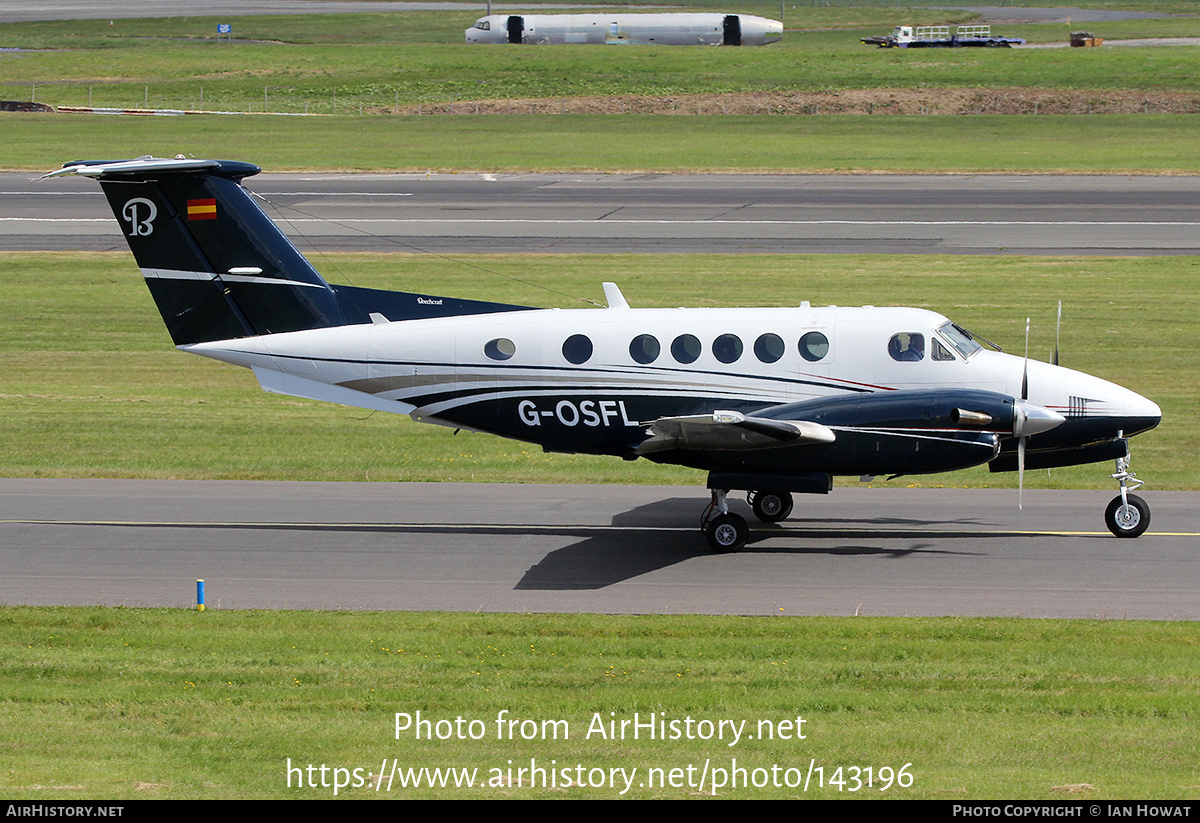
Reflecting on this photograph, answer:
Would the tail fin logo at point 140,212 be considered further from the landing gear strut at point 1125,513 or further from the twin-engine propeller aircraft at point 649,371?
the landing gear strut at point 1125,513

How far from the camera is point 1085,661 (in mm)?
13234

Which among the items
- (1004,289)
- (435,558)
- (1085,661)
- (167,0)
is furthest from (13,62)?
(1085,661)

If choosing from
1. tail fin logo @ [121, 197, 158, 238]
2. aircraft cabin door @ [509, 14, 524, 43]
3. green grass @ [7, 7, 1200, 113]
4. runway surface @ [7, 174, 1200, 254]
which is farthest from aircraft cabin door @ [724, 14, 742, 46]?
tail fin logo @ [121, 197, 158, 238]

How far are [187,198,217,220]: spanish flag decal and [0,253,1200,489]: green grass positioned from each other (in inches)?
196

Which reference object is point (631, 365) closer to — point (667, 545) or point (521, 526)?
point (667, 545)

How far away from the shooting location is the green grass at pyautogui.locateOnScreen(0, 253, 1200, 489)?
2288 cm

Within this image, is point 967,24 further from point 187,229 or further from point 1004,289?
point 187,229

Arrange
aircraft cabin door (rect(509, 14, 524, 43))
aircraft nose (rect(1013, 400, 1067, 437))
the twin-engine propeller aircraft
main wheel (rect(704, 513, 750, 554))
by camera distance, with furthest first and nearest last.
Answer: aircraft cabin door (rect(509, 14, 524, 43)), main wheel (rect(704, 513, 750, 554)), the twin-engine propeller aircraft, aircraft nose (rect(1013, 400, 1067, 437))

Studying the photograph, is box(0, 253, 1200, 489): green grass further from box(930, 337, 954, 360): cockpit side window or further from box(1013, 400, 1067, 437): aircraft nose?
box(1013, 400, 1067, 437): aircraft nose

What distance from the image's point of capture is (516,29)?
353 feet

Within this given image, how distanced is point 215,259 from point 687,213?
30.1 metres

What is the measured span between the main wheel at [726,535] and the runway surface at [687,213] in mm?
24215

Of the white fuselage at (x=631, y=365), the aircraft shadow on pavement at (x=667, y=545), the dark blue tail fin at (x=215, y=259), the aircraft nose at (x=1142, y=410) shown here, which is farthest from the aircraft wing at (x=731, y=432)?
the dark blue tail fin at (x=215, y=259)
